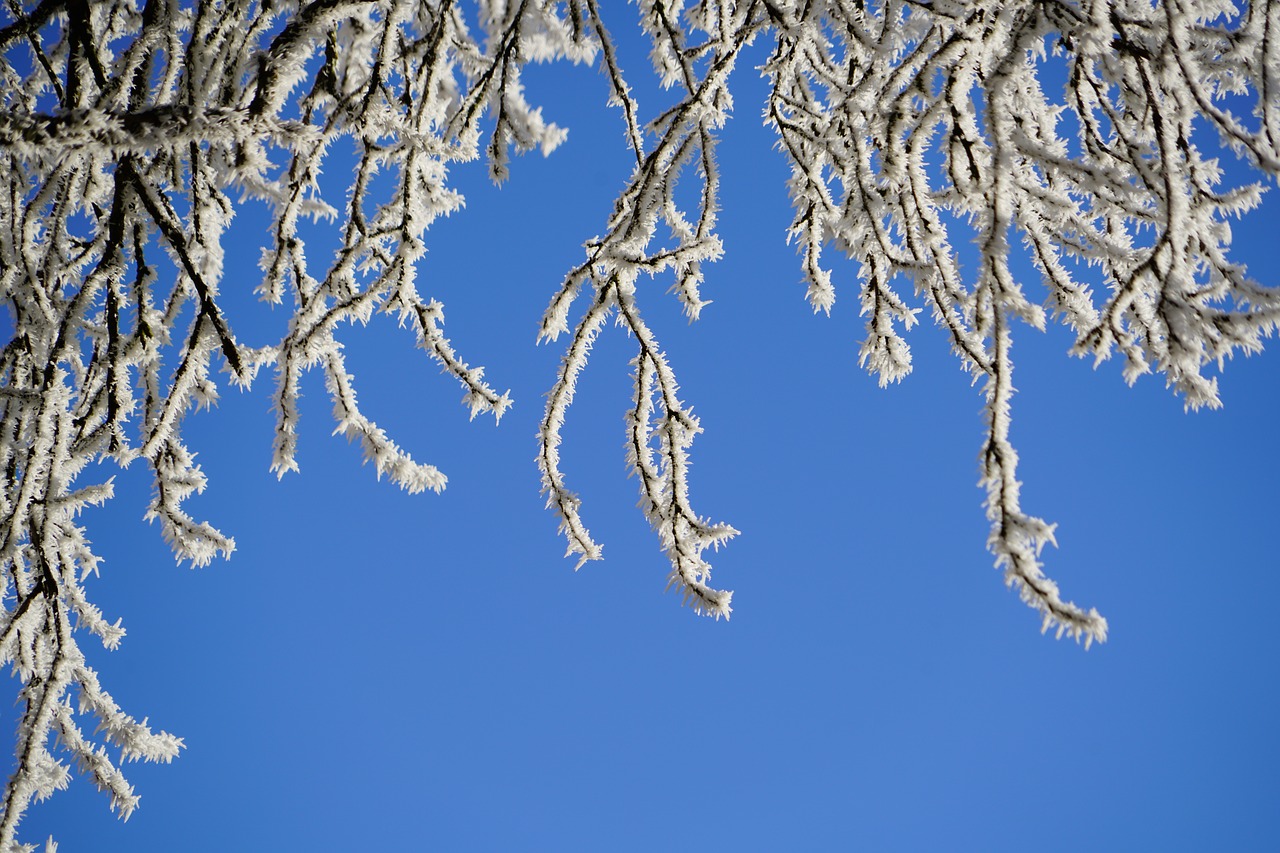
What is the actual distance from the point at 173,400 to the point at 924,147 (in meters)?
1.21

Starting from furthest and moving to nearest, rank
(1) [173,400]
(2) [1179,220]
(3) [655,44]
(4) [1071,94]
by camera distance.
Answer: (3) [655,44]
(4) [1071,94]
(1) [173,400]
(2) [1179,220]

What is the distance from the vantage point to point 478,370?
53.0 inches

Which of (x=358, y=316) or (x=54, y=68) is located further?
(x=54, y=68)

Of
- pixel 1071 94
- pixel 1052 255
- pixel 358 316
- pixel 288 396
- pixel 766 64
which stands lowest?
pixel 288 396

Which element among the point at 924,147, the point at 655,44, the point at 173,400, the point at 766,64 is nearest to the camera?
the point at 924,147

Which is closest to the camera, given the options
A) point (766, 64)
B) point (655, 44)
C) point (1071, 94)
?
point (766, 64)

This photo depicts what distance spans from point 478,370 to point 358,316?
0.23 metres

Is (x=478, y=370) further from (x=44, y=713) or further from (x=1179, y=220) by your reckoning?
(x=1179, y=220)

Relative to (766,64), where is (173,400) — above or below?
below

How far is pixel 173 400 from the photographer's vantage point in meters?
1.17

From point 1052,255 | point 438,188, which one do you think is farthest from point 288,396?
point 1052,255

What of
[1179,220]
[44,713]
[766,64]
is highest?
[766,64]

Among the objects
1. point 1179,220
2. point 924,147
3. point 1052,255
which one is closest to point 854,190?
point 924,147

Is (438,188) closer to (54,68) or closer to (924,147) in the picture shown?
(924,147)
